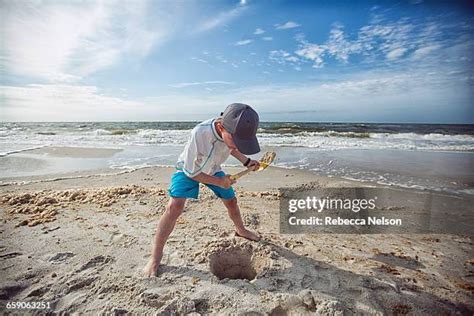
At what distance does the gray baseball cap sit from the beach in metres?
0.86

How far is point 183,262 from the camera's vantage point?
1.97m

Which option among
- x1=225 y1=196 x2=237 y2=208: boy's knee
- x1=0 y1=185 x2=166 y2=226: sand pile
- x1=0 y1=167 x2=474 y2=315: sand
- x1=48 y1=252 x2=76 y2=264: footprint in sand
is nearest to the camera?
x1=0 y1=167 x2=474 y2=315: sand

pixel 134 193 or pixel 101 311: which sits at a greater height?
pixel 134 193

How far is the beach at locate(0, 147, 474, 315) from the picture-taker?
159cm

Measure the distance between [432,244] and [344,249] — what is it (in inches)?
32.1

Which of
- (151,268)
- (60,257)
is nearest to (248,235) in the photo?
(151,268)

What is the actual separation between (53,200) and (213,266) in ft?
7.53

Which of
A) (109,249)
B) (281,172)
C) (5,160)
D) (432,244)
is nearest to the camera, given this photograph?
(109,249)

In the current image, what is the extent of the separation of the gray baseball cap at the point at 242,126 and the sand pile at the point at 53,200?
2.16 metres

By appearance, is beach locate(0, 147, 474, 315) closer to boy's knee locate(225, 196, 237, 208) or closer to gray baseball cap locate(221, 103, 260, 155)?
boy's knee locate(225, 196, 237, 208)

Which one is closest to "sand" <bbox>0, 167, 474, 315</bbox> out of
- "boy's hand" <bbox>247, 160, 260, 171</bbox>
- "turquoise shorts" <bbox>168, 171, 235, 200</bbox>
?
"turquoise shorts" <bbox>168, 171, 235, 200</bbox>

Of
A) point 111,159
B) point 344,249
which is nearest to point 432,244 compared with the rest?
point 344,249

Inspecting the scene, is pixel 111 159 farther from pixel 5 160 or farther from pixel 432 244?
pixel 432 244

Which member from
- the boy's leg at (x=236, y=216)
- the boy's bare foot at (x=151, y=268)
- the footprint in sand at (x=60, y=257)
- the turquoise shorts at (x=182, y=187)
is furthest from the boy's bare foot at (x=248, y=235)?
the footprint in sand at (x=60, y=257)
